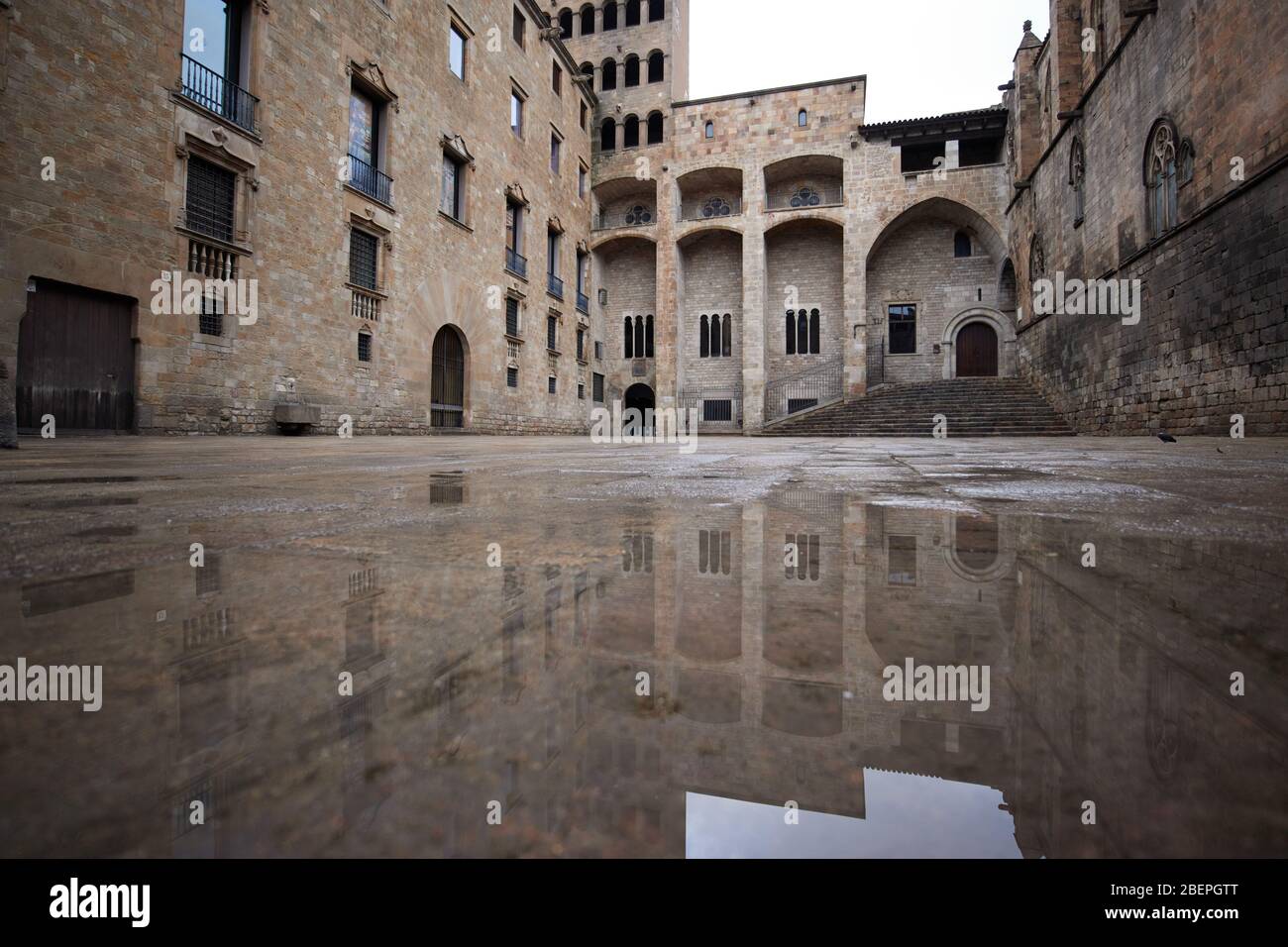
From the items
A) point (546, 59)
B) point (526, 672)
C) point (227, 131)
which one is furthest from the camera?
point (546, 59)

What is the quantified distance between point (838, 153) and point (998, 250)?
5934 mm

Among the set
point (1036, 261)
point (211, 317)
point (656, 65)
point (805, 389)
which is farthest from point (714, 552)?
point (656, 65)

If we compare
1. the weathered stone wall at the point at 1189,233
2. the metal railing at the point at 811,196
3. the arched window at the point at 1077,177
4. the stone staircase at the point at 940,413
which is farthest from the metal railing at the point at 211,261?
the metal railing at the point at 811,196

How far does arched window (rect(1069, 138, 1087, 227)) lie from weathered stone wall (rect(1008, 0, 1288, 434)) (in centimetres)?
14

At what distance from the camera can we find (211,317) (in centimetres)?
873

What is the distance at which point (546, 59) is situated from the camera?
1847cm

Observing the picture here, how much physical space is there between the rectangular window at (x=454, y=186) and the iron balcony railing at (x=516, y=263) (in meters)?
1.95

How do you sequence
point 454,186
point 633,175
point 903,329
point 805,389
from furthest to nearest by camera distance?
point 633,175 < point 805,389 < point 903,329 < point 454,186

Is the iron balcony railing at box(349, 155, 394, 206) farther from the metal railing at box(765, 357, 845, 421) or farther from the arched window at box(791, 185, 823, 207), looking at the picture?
the arched window at box(791, 185, 823, 207)

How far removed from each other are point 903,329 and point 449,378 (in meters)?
15.1

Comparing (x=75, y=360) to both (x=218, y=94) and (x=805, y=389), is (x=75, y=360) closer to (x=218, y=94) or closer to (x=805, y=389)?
(x=218, y=94)

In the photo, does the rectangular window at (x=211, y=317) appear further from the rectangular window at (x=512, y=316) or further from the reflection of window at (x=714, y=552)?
the reflection of window at (x=714, y=552)

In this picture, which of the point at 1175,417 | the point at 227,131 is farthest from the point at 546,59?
the point at 1175,417

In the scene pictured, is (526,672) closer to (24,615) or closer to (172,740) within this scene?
(172,740)
